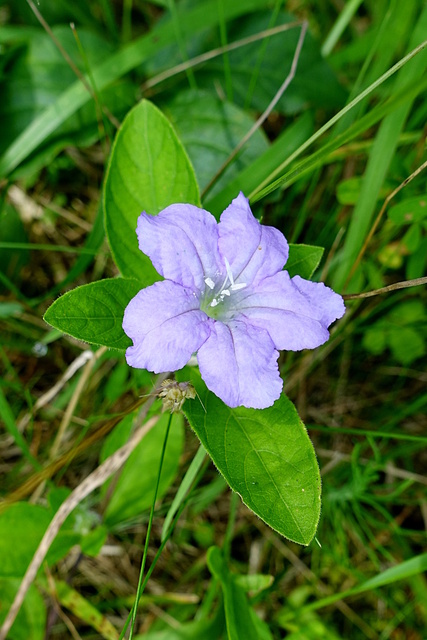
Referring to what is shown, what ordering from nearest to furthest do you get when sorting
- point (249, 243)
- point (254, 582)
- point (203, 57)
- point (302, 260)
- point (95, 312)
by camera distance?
point (95, 312), point (249, 243), point (302, 260), point (254, 582), point (203, 57)

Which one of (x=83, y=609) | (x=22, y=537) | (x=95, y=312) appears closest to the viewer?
(x=95, y=312)

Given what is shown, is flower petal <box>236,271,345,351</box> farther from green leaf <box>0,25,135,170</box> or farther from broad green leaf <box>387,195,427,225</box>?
green leaf <box>0,25,135,170</box>

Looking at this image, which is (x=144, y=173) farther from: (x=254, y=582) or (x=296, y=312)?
(x=254, y=582)

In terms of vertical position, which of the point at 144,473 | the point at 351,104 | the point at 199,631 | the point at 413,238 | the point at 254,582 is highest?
the point at 351,104

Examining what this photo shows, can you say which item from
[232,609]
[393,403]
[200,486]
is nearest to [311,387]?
[393,403]

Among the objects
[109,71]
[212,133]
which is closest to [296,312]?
[212,133]

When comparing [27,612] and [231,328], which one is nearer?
[231,328]

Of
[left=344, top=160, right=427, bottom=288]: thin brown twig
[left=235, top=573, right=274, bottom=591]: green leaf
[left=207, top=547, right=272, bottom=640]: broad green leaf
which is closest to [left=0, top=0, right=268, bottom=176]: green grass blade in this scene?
[left=344, top=160, right=427, bottom=288]: thin brown twig

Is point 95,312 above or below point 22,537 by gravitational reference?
above
